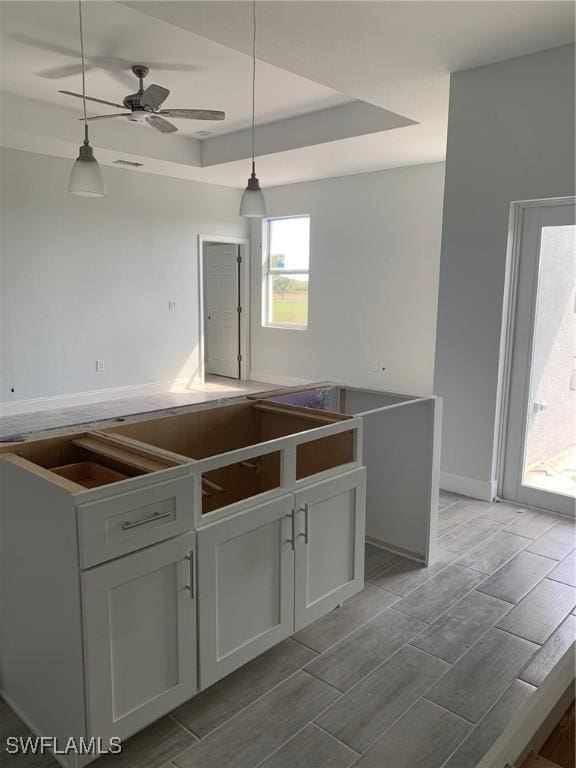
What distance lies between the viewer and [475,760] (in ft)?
5.78

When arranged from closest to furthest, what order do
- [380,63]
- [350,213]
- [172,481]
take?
[172,481] → [380,63] → [350,213]

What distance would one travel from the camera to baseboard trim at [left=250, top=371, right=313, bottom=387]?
7805 mm

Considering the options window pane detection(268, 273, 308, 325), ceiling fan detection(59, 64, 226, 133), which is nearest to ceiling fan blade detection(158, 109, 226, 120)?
ceiling fan detection(59, 64, 226, 133)

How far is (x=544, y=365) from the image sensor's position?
3.76 metres

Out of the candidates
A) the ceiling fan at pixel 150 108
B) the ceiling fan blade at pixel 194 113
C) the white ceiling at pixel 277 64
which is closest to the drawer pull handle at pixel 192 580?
the white ceiling at pixel 277 64

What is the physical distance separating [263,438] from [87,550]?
4.44 ft

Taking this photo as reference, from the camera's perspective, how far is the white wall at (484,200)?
343 centimetres

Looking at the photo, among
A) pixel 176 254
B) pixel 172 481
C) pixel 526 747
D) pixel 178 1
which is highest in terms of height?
pixel 178 1

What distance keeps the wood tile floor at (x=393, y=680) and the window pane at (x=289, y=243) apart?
17.6 feet

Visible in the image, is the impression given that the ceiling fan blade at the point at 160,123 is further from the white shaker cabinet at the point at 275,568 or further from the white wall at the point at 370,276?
the white shaker cabinet at the point at 275,568

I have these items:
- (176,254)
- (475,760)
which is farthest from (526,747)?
(176,254)

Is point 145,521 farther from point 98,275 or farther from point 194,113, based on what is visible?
point 98,275

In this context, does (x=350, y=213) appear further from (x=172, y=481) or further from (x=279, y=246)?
(x=172, y=481)

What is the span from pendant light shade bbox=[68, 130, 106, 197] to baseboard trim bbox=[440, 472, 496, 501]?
9.98 ft
